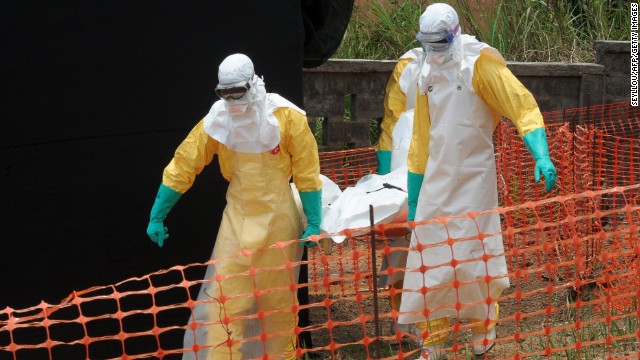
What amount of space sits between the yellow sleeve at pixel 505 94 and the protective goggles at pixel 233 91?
1.11 m

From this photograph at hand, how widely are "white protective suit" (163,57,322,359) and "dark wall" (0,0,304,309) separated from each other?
1.59ft

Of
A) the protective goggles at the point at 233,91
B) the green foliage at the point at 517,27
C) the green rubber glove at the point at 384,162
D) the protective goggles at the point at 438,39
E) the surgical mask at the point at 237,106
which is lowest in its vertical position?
the green rubber glove at the point at 384,162

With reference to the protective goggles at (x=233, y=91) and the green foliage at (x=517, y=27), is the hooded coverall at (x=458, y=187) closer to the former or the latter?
the protective goggles at (x=233, y=91)

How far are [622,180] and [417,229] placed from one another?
3.28m

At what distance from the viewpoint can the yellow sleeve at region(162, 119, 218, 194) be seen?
5.69m

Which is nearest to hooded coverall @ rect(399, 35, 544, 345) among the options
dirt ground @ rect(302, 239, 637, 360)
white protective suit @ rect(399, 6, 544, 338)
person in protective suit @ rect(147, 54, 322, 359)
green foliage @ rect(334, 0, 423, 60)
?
white protective suit @ rect(399, 6, 544, 338)

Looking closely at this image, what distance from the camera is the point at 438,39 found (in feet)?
19.0

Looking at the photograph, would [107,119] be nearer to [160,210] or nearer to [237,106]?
[160,210]

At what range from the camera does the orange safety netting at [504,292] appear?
517 cm

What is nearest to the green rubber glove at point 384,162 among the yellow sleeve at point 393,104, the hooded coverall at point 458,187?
the yellow sleeve at point 393,104

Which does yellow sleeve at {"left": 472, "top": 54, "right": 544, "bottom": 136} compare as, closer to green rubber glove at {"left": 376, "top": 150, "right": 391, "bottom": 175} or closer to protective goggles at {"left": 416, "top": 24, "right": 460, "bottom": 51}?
protective goggles at {"left": 416, "top": 24, "right": 460, "bottom": 51}

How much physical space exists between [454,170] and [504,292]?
185cm

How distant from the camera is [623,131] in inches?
373

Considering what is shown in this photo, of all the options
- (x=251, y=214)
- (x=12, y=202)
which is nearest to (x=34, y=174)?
(x=12, y=202)
